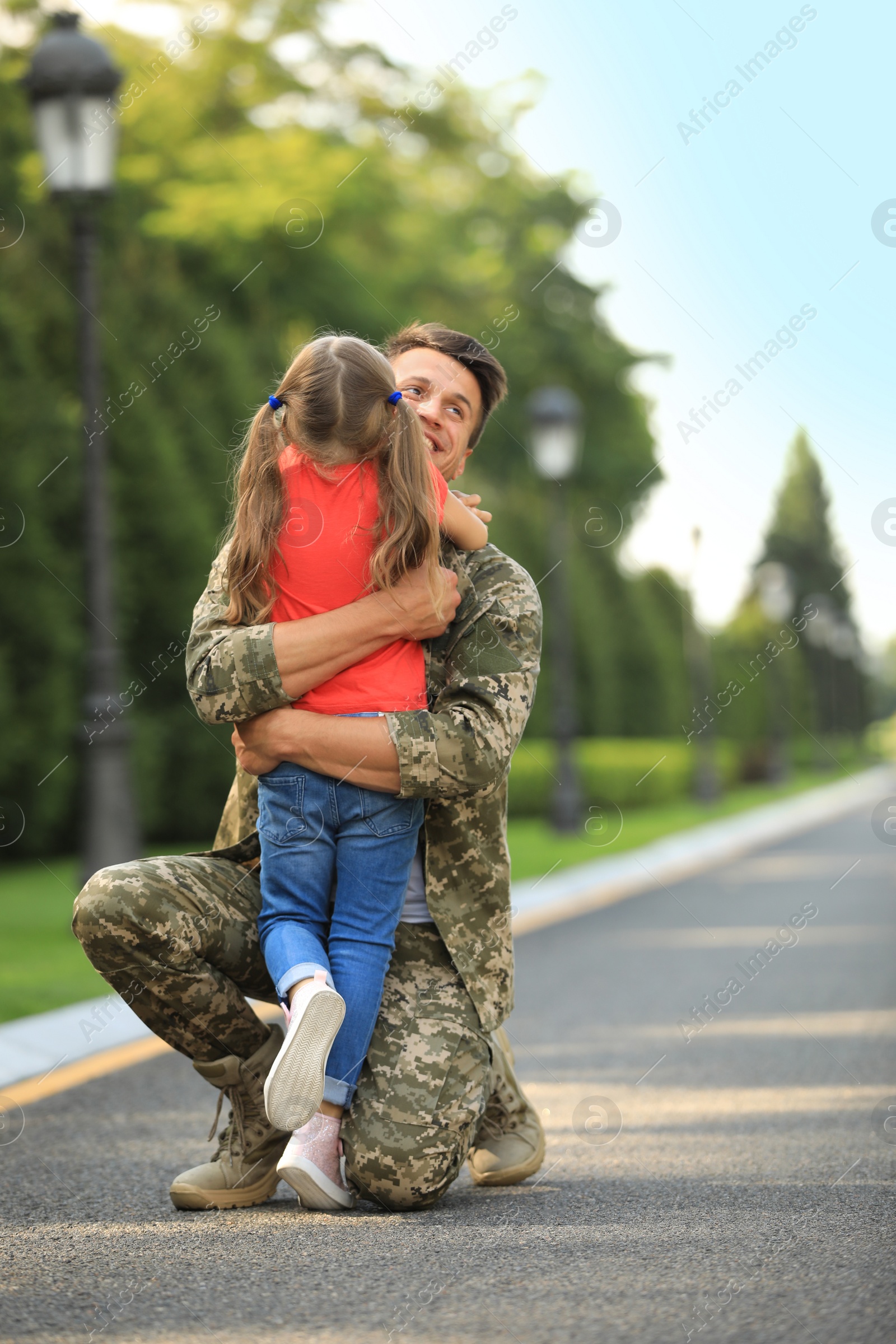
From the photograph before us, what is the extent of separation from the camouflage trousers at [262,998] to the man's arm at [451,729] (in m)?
0.34

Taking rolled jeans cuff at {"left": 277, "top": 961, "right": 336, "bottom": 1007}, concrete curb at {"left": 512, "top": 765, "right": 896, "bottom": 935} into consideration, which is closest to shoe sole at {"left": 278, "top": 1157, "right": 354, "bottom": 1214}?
rolled jeans cuff at {"left": 277, "top": 961, "right": 336, "bottom": 1007}

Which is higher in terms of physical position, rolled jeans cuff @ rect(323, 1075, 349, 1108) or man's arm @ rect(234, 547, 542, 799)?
man's arm @ rect(234, 547, 542, 799)

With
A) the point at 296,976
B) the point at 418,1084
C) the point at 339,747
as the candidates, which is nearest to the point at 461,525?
the point at 339,747

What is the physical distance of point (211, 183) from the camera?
19375 millimetres

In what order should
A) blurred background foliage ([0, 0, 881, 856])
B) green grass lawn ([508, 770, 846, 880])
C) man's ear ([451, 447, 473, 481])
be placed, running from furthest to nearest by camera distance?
green grass lawn ([508, 770, 846, 880]), blurred background foliage ([0, 0, 881, 856]), man's ear ([451, 447, 473, 481])

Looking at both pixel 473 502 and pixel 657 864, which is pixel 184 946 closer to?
pixel 473 502

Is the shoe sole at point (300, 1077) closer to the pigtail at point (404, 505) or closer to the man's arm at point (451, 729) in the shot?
the man's arm at point (451, 729)

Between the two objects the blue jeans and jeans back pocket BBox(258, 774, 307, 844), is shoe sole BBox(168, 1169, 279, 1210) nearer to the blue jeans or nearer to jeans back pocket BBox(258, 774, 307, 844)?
the blue jeans

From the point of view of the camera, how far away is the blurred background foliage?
566 inches

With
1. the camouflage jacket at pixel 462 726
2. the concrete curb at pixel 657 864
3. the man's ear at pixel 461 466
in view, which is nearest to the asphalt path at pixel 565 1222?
the camouflage jacket at pixel 462 726

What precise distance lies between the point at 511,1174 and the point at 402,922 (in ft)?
2.24

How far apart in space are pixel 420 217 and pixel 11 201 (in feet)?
50.2

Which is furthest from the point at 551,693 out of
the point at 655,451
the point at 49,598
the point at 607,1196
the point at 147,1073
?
the point at 607,1196

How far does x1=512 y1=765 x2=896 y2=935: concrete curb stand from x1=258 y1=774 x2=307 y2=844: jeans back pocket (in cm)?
730
